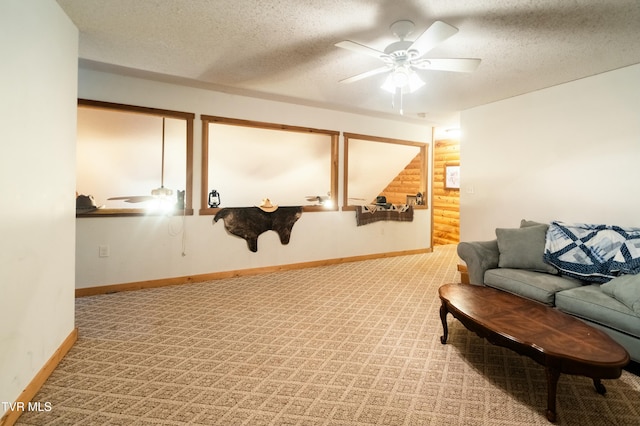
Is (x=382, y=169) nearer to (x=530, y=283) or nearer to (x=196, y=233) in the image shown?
(x=196, y=233)

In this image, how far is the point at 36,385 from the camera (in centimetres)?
177

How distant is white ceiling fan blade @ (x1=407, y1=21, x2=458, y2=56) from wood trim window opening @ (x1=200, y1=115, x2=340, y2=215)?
104 inches

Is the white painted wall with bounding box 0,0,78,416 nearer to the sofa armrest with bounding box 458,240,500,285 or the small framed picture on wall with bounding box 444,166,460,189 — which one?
the sofa armrest with bounding box 458,240,500,285

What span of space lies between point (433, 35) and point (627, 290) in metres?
2.09

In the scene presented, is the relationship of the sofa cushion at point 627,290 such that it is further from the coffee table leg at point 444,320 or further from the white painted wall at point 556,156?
the white painted wall at point 556,156

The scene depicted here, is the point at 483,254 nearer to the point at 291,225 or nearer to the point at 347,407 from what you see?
the point at 347,407

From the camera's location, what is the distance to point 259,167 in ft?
18.3

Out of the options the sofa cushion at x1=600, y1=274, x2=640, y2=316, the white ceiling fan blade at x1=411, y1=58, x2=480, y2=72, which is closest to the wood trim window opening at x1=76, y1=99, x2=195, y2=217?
the white ceiling fan blade at x1=411, y1=58, x2=480, y2=72

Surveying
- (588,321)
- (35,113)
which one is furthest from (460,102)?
(35,113)

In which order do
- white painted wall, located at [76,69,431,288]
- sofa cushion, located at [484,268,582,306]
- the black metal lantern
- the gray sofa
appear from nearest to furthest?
the gray sofa, sofa cushion, located at [484,268,582,306], white painted wall, located at [76,69,431,288], the black metal lantern

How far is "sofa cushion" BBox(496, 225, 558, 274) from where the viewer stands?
9.46 feet

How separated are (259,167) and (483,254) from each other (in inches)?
153

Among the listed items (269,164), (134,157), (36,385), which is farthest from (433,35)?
(134,157)

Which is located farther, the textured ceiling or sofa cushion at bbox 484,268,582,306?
sofa cushion at bbox 484,268,582,306
